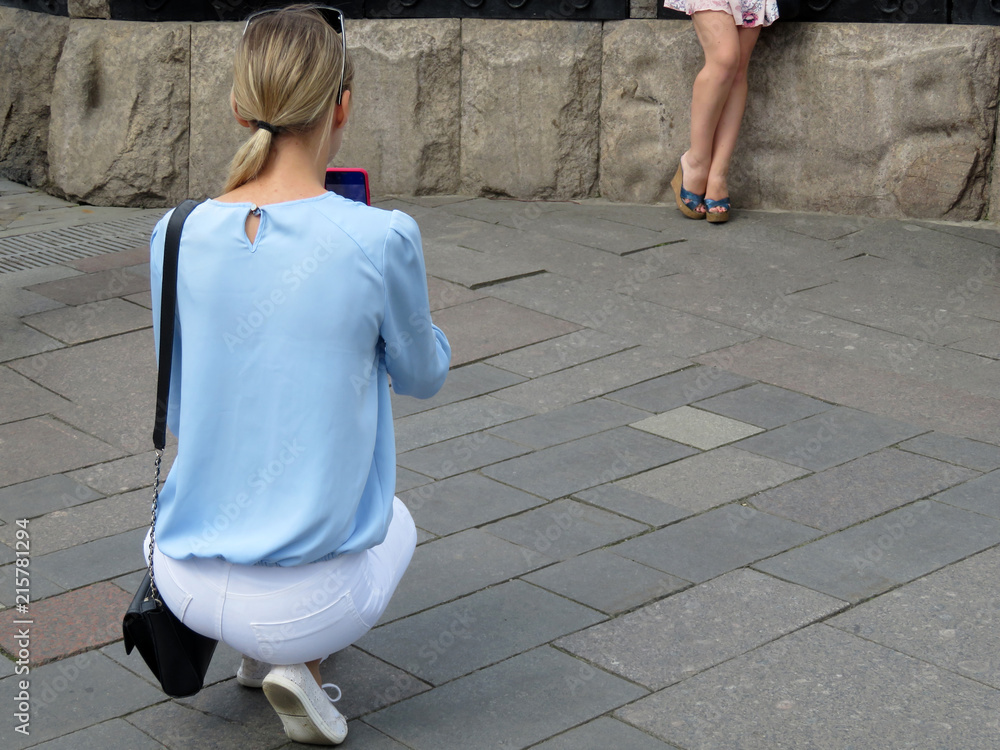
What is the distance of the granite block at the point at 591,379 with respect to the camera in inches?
177

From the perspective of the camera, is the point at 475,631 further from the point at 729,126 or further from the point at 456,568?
the point at 729,126

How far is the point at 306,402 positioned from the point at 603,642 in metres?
1.06

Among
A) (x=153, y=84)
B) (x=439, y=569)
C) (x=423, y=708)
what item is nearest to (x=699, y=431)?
(x=439, y=569)

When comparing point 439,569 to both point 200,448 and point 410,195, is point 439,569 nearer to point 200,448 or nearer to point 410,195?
point 200,448

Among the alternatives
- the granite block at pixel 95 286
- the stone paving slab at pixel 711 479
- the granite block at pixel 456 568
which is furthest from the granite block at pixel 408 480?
the granite block at pixel 95 286

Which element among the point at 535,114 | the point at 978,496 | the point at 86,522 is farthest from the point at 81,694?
the point at 535,114

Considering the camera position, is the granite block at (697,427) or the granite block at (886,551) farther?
the granite block at (697,427)

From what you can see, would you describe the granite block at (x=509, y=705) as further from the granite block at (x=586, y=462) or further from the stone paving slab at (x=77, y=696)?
the granite block at (x=586, y=462)

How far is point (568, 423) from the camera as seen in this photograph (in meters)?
4.27

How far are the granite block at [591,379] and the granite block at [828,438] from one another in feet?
Result: 1.71

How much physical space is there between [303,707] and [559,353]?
2.64 metres

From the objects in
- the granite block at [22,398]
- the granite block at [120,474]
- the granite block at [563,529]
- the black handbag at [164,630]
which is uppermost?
the black handbag at [164,630]

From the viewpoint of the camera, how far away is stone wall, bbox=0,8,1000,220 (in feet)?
20.7

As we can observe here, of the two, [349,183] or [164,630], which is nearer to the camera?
[164,630]
